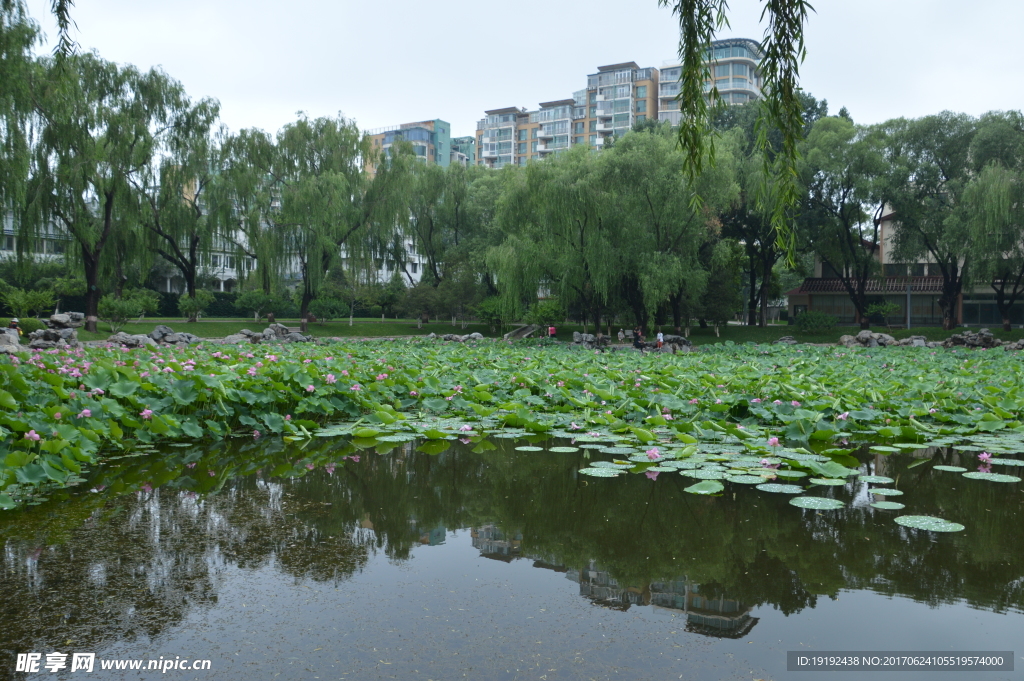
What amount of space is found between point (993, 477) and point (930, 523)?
1.18 m

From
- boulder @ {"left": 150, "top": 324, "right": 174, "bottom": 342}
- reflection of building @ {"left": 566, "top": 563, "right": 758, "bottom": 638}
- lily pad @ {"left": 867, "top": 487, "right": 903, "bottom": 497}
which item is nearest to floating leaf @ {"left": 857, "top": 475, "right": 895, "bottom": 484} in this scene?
lily pad @ {"left": 867, "top": 487, "right": 903, "bottom": 497}

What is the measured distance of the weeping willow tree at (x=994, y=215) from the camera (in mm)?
20594

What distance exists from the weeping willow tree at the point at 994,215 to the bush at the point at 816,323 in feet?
18.6

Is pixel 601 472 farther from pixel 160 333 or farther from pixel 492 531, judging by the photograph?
pixel 160 333

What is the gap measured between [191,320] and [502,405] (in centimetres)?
2251

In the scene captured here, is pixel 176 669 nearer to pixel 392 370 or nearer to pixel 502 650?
pixel 502 650

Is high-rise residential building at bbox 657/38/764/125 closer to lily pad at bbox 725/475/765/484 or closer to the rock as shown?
the rock

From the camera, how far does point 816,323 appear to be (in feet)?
90.7

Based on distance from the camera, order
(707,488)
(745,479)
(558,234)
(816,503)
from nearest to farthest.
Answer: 1. (816,503)
2. (707,488)
3. (745,479)
4. (558,234)

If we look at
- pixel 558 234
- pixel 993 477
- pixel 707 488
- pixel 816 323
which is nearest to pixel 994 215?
pixel 816 323

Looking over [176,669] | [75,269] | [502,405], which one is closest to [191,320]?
[75,269]

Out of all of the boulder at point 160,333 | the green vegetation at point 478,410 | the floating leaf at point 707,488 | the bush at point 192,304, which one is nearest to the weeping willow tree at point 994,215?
the green vegetation at point 478,410

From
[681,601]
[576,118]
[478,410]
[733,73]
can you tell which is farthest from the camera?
[576,118]

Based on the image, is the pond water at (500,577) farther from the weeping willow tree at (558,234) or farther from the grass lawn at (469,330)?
the grass lawn at (469,330)
